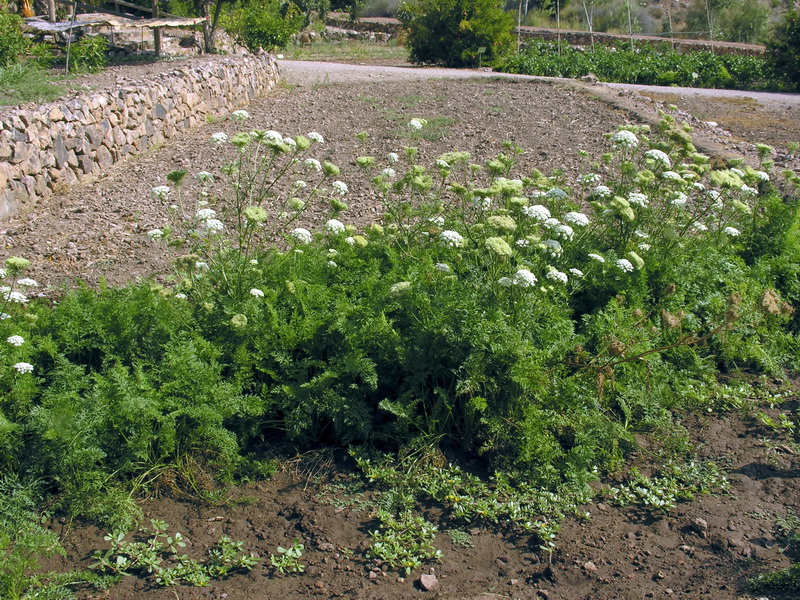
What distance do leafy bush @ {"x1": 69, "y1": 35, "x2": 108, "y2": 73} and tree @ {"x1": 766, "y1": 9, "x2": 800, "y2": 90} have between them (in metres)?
15.5

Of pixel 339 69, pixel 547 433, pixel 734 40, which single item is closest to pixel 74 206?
pixel 547 433

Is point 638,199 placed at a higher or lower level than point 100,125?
lower

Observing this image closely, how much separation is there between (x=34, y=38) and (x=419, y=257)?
38.7 feet

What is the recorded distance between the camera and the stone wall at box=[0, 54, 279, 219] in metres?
6.63

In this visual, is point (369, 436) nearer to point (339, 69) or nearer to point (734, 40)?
point (339, 69)

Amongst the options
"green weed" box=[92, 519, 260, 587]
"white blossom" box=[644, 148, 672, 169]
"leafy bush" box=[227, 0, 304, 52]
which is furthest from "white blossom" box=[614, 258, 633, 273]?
"leafy bush" box=[227, 0, 304, 52]

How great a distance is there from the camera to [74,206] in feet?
22.0

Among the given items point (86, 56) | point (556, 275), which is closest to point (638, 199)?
point (556, 275)

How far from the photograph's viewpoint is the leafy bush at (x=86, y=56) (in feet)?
35.0

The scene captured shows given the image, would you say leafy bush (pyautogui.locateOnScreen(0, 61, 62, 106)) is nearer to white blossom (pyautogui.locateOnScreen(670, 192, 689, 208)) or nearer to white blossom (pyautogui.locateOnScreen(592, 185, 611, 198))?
white blossom (pyautogui.locateOnScreen(592, 185, 611, 198))

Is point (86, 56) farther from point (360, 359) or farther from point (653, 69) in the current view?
point (653, 69)

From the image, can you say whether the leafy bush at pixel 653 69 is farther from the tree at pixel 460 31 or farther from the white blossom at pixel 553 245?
the white blossom at pixel 553 245

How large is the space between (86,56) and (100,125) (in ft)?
12.1

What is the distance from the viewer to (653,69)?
18.2 meters
